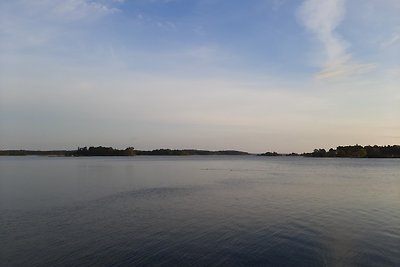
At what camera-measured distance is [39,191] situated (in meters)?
34.7

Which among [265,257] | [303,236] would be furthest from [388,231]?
[265,257]

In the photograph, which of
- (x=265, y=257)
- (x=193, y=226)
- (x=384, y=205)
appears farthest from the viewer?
(x=384, y=205)

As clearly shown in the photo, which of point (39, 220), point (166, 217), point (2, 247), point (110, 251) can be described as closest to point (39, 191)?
point (39, 220)

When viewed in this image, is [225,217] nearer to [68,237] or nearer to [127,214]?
[127,214]

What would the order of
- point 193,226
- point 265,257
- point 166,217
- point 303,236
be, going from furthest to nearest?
point 166,217
point 193,226
point 303,236
point 265,257

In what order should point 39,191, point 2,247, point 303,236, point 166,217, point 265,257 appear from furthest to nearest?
point 39,191 → point 166,217 → point 303,236 → point 2,247 → point 265,257

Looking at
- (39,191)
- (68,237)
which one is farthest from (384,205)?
(39,191)

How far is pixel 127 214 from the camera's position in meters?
22.9

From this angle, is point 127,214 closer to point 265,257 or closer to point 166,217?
point 166,217

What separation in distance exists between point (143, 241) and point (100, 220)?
5.94 meters

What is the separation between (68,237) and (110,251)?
10.9ft

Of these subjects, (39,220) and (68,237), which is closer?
(68,237)

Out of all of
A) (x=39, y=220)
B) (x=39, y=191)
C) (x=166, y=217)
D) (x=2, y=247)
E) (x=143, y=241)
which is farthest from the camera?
(x=39, y=191)

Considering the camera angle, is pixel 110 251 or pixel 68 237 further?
pixel 68 237
